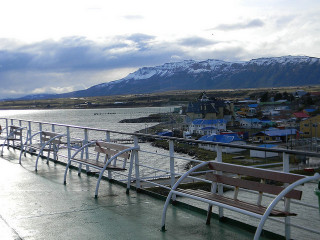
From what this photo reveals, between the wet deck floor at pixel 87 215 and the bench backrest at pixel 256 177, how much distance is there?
54cm

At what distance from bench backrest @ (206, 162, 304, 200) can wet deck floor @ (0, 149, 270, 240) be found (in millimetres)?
543

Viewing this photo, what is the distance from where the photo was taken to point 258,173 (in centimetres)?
369

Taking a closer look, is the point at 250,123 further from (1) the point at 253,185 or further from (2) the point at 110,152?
(1) the point at 253,185

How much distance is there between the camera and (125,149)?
5.98m

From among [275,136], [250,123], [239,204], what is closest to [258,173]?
[239,204]

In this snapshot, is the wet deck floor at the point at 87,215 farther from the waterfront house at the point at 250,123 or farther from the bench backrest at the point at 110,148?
the waterfront house at the point at 250,123

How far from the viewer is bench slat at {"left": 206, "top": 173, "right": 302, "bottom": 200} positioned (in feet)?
10.9

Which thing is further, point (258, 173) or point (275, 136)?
point (275, 136)

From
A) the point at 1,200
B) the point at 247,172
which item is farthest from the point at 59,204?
the point at 247,172

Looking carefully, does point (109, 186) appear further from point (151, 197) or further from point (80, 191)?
point (151, 197)

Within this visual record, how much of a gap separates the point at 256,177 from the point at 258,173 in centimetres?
6

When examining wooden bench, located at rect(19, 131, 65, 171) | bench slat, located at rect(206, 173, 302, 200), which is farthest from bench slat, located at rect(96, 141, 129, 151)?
bench slat, located at rect(206, 173, 302, 200)

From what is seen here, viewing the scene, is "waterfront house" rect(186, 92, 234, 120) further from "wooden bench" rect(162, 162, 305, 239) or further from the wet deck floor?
"wooden bench" rect(162, 162, 305, 239)

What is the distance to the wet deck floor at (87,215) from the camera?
422cm
